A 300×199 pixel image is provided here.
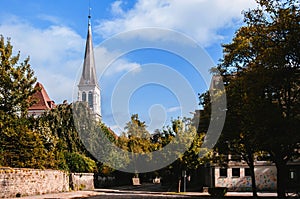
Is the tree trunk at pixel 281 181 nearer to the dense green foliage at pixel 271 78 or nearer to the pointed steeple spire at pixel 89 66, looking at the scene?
the dense green foliage at pixel 271 78

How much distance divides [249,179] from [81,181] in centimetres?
1854

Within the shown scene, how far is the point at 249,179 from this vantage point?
47.7m

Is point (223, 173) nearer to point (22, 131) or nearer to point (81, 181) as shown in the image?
point (81, 181)

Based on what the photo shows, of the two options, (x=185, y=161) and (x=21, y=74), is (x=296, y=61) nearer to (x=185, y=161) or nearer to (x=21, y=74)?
(x=185, y=161)

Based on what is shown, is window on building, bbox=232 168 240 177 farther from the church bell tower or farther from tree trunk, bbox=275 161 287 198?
the church bell tower

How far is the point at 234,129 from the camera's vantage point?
29.6 meters

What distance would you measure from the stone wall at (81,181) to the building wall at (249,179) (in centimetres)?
1398

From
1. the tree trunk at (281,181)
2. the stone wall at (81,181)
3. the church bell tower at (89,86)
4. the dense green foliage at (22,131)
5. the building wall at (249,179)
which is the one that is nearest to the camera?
the tree trunk at (281,181)

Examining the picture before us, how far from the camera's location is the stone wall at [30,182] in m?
26.3

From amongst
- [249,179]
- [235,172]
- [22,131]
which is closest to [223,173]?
[235,172]

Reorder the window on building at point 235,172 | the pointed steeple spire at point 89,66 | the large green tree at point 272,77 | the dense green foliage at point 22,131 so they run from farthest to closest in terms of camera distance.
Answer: the pointed steeple spire at point 89,66 → the window on building at point 235,172 → the dense green foliage at point 22,131 → the large green tree at point 272,77

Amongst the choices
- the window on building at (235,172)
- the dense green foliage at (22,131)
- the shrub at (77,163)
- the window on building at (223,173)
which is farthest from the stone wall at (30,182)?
the window on building at (235,172)

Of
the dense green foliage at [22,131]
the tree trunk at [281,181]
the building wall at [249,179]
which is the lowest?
the building wall at [249,179]

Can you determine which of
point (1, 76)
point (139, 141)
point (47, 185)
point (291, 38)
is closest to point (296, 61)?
point (291, 38)
